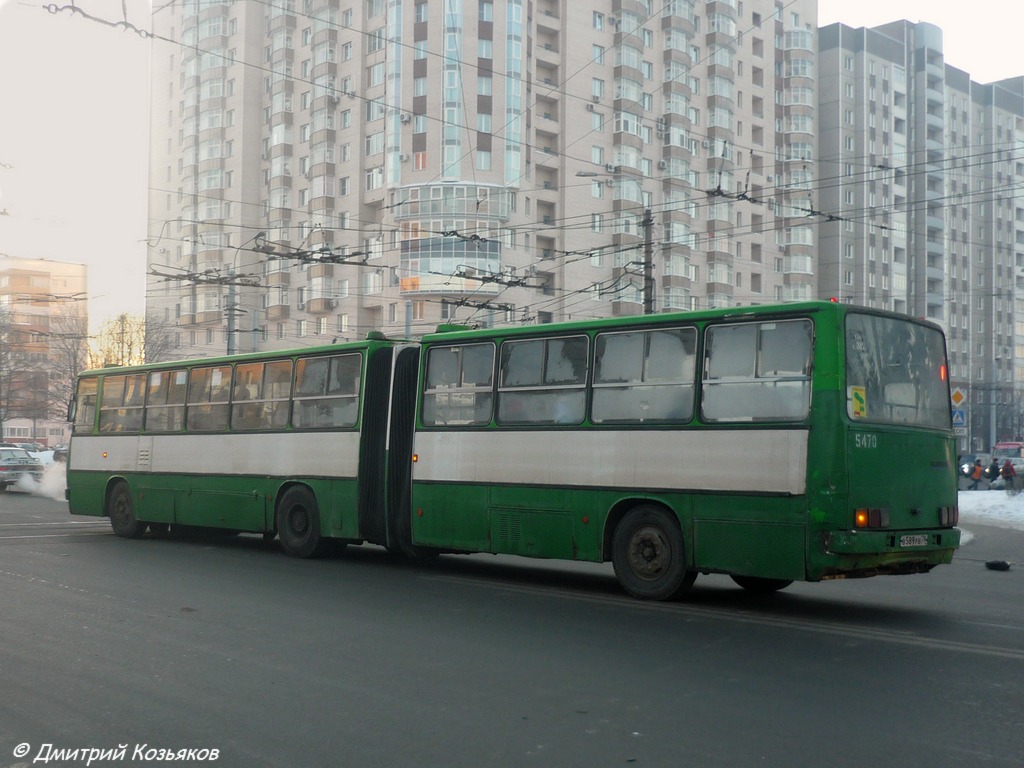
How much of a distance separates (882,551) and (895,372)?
168cm

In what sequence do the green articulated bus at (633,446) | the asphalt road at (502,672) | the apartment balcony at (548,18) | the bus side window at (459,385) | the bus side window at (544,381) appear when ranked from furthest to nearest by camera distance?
Answer: the apartment balcony at (548,18) < the bus side window at (459,385) < the bus side window at (544,381) < the green articulated bus at (633,446) < the asphalt road at (502,672)

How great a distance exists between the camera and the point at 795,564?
9.77 m

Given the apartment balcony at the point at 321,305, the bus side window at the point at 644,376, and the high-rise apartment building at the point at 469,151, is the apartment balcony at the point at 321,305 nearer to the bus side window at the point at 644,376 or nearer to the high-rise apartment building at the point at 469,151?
the high-rise apartment building at the point at 469,151

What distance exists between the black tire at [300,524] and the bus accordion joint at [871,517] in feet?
25.0

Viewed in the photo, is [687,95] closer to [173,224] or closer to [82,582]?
[173,224]

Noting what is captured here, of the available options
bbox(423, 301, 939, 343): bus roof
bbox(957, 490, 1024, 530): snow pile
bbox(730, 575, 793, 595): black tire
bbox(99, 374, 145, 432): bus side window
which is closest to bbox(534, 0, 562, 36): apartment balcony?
bbox(957, 490, 1024, 530): snow pile

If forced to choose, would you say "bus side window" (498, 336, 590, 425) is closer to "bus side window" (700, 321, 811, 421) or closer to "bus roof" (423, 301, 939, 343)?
"bus roof" (423, 301, 939, 343)

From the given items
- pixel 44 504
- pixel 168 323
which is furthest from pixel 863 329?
pixel 168 323

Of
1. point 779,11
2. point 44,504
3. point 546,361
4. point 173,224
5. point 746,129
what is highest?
point 779,11

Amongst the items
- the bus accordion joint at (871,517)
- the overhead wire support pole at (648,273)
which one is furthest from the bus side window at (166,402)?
the bus accordion joint at (871,517)

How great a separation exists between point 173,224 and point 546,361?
67217mm

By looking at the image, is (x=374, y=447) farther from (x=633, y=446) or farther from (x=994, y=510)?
(x=994, y=510)

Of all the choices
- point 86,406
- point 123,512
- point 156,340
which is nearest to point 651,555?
point 123,512

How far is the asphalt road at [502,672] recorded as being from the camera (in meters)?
5.68
